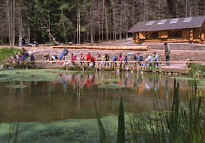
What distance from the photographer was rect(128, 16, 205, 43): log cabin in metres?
31.8

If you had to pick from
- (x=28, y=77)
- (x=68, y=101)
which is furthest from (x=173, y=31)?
(x=68, y=101)

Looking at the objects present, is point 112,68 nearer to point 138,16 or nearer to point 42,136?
point 42,136

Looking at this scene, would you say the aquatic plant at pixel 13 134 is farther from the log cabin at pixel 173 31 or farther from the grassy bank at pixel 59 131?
the log cabin at pixel 173 31

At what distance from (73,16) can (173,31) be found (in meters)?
15.6

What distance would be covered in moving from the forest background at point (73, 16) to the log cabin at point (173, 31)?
8.01m

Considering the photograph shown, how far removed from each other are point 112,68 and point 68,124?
13.6 meters

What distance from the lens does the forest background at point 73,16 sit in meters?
40.0

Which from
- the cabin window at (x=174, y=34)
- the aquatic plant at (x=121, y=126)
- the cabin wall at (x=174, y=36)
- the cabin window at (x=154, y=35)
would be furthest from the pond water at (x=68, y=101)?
the cabin window at (x=154, y=35)

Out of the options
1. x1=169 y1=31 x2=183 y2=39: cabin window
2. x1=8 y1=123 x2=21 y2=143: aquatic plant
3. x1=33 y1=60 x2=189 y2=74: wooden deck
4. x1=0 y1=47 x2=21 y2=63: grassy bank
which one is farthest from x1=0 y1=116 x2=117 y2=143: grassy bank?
x1=169 y1=31 x2=183 y2=39: cabin window

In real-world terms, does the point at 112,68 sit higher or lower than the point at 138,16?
lower

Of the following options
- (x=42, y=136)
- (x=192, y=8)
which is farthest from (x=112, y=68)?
(x=192, y=8)

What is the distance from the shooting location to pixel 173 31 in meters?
34.1

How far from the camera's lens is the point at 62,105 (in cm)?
878

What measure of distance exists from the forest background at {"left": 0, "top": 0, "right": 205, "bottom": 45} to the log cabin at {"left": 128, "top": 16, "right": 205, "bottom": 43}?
8014 millimetres
